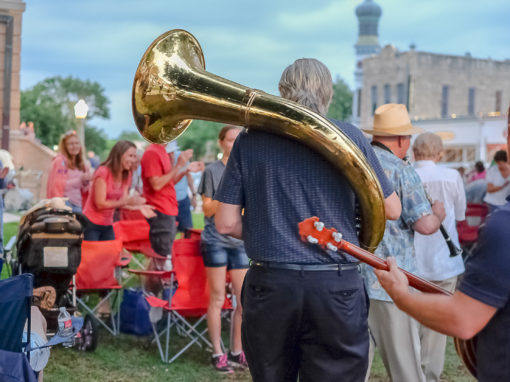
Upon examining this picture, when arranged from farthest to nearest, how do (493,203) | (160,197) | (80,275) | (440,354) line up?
(493,203) < (160,197) < (80,275) < (440,354)

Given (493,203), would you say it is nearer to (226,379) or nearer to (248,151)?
(226,379)

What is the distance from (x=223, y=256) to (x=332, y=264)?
8.59 feet

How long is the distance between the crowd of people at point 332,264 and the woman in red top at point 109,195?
4.53 ft

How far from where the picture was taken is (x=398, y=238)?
412 cm

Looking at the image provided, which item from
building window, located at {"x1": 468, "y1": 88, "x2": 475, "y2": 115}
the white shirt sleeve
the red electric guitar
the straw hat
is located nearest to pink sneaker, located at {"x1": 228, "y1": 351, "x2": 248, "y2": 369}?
the white shirt sleeve

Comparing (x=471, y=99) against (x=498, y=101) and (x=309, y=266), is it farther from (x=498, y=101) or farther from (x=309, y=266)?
(x=309, y=266)

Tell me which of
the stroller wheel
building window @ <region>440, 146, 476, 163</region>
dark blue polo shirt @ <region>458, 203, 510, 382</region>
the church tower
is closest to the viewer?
dark blue polo shirt @ <region>458, 203, 510, 382</region>

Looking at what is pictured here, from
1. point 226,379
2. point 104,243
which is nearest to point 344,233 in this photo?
point 226,379

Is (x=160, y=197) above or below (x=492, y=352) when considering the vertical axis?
above

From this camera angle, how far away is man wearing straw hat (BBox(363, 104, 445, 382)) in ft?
13.4

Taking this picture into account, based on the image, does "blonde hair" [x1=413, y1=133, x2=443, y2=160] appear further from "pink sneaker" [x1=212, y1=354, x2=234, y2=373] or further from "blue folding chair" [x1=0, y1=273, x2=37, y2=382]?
"blue folding chair" [x1=0, y1=273, x2=37, y2=382]

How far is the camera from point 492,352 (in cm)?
206

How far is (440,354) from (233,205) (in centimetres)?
261

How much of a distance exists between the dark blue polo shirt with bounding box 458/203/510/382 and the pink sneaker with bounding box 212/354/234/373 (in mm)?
3907
